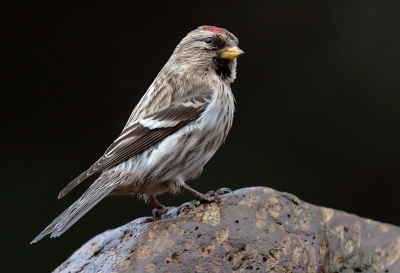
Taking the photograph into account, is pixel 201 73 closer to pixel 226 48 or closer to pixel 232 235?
pixel 226 48

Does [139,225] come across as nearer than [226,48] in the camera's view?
Yes

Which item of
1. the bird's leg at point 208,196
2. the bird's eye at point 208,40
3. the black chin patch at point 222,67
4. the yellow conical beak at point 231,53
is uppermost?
the bird's eye at point 208,40

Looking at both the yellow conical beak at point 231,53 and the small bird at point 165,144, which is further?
the yellow conical beak at point 231,53

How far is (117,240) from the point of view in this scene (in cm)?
201

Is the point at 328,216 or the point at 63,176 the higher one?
the point at 328,216

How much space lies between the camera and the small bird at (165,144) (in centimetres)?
201

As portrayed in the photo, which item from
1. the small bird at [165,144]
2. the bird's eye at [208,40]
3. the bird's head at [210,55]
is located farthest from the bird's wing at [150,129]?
the bird's eye at [208,40]

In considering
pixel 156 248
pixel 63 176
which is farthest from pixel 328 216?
pixel 63 176

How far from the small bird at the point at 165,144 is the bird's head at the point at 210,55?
0.09ft

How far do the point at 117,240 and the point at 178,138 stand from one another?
389 millimetres

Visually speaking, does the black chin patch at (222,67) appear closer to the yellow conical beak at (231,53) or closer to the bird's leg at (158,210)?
the yellow conical beak at (231,53)

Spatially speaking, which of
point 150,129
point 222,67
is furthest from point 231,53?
point 150,129

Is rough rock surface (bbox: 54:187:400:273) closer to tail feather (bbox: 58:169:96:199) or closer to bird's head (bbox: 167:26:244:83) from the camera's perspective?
tail feather (bbox: 58:169:96:199)

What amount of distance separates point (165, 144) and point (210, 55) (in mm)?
471
